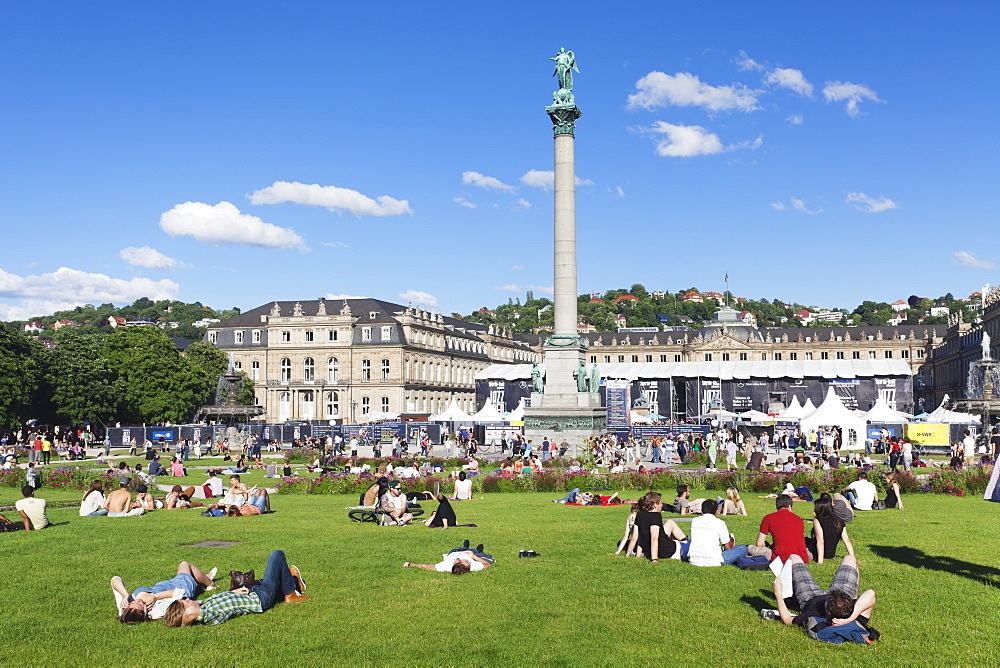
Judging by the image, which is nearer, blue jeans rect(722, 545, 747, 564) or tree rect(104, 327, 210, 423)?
blue jeans rect(722, 545, 747, 564)

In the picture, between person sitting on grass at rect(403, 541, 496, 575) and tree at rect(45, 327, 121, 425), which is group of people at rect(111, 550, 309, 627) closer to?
person sitting on grass at rect(403, 541, 496, 575)

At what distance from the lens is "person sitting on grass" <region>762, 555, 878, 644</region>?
33.0 feet

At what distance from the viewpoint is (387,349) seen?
10388cm

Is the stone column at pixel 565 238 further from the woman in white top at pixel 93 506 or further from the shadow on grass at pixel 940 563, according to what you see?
the shadow on grass at pixel 940 563

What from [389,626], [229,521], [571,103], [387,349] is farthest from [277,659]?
[387,349]

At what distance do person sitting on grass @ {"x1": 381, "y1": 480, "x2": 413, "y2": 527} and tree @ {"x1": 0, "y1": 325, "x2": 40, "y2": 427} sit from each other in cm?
4964

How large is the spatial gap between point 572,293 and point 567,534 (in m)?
29.5

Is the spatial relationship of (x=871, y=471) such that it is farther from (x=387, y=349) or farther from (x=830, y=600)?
(x=387, y=349)

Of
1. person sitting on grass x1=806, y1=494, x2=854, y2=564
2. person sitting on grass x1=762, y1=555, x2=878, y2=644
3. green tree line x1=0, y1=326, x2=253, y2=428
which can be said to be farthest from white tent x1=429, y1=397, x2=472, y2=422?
person sitting on grass x1=762, y1=555, x2=878, y2=644

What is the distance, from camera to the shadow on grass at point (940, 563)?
44.4 ft

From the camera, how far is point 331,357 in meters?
106

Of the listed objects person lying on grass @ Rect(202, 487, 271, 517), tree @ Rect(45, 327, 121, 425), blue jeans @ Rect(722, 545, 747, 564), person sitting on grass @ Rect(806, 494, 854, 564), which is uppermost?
tree @ Rect(45, 327, 121, 425)

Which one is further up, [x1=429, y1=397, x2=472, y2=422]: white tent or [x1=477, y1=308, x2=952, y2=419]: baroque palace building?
[x1=477, y1=308, x2=952, y2=419]: baroque palace building

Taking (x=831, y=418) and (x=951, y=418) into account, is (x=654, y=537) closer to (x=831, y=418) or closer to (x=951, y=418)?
(x=831, y=418)
